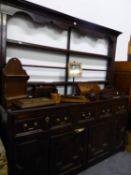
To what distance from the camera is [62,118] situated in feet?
5.95

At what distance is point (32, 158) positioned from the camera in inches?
64.9

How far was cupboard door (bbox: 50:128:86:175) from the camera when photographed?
5.91 ft

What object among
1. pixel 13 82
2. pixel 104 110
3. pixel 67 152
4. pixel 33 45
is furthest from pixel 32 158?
pixel 33 45

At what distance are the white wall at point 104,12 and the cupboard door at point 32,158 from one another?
60.8 inches

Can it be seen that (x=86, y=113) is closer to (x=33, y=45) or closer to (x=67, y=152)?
(x=67, y=152)

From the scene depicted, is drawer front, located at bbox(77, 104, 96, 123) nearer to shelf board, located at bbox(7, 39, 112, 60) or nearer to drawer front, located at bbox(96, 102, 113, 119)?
drawer front, located at bbox(96, 102, 113, 119)

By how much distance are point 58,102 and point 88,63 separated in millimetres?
1067

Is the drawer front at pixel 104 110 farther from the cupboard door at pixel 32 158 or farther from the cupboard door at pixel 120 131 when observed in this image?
the cupboard door at pixel 32 158

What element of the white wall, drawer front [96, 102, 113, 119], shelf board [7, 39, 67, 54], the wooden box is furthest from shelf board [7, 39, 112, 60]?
drawer front [96, 102, 113, 119]

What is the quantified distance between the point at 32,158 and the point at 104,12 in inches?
93.8

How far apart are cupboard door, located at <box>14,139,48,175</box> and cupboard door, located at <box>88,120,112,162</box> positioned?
63 centimetres

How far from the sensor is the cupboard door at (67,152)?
180cm

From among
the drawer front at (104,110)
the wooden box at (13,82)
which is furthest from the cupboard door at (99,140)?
the wooden box at (13,82)

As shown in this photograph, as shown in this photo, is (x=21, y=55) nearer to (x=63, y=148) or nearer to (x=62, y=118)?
(x=62, y=118)
